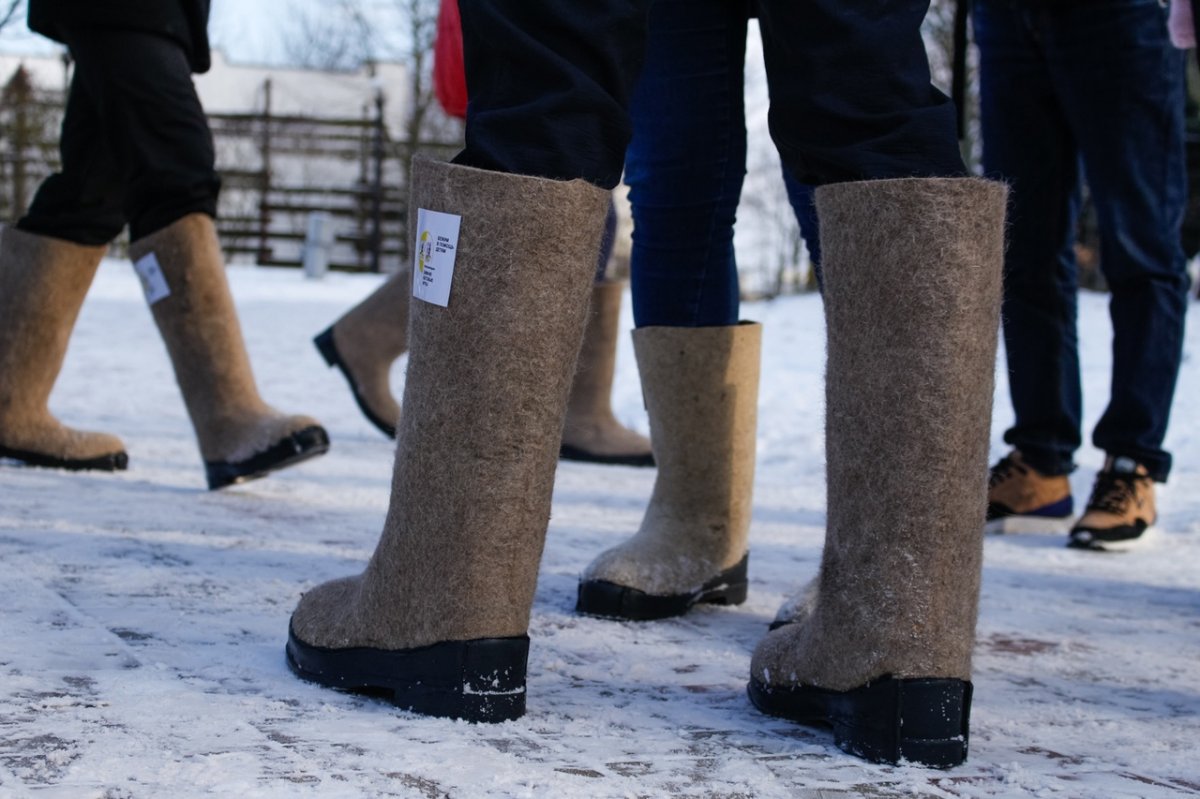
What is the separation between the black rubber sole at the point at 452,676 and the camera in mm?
1180

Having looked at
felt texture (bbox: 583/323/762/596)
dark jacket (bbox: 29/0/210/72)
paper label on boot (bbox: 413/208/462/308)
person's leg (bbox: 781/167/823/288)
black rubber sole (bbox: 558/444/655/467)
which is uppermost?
dark jacket (bbox: 29/0/210/72)

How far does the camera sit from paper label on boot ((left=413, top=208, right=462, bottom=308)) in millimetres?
1184

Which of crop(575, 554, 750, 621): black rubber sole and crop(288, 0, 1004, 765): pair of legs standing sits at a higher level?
crop(288, 0, 1004, 765): pair of legs standing

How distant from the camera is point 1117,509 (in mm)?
2645

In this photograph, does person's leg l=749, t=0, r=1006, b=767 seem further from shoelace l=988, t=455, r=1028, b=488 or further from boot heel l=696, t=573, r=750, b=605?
shoelace l=988, t=455, r=1028, b=488

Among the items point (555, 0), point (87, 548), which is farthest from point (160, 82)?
point (555, 0)

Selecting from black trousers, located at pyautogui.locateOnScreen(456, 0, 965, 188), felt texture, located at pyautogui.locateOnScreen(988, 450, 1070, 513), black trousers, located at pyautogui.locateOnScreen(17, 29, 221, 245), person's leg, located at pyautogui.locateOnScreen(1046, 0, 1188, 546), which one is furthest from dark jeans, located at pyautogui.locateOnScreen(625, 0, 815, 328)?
felt texture, located at pyautogui.locateOnScreen(988, 450, 1070, 513)

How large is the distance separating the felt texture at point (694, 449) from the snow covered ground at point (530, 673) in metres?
0.08

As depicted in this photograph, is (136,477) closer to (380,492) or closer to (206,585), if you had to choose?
(380,492)

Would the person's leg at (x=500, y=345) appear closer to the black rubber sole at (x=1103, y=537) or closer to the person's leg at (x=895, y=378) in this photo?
the person's leg at (x=895, y=378)

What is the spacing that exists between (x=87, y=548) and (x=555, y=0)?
1073 millimetres

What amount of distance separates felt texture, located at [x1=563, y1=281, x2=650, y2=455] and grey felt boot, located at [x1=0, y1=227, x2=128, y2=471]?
1320 millimetres

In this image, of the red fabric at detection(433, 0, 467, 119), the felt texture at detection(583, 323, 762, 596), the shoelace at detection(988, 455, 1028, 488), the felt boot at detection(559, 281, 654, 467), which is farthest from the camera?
the felt boot at detection(559, 281, 654, 467)

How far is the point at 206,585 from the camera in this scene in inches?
65.4
